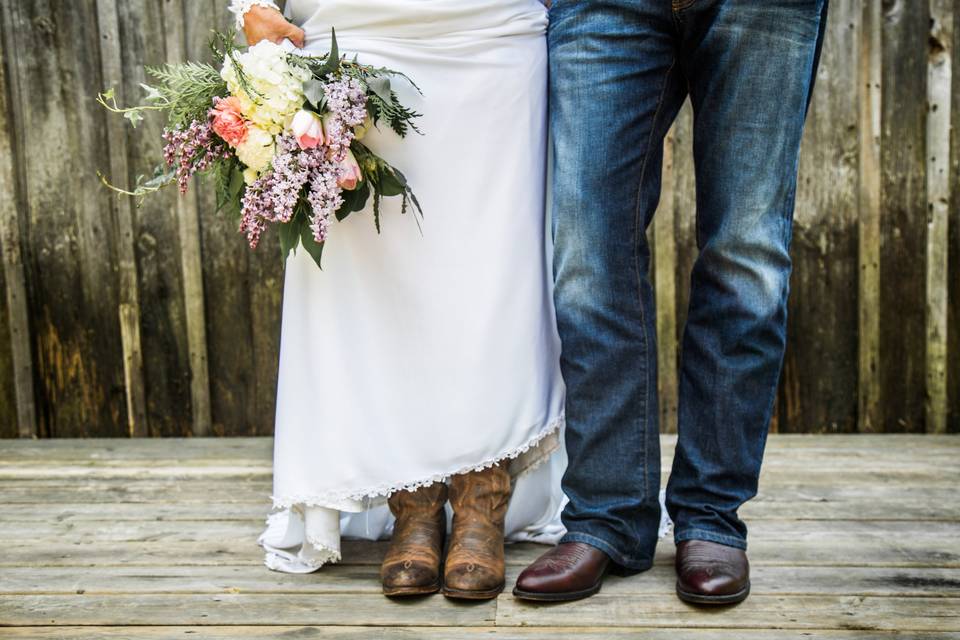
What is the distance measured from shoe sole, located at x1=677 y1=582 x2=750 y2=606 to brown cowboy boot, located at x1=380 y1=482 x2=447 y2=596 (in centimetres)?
44

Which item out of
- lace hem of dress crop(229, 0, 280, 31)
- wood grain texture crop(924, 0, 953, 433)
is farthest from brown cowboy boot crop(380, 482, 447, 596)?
wood grain texture crop(924, 0, 953, 433)

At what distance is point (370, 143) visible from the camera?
1581 millimetres

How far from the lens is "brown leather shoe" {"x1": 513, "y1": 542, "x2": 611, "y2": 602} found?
148cm

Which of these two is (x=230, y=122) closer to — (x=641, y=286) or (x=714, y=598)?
(x=641, y=286)

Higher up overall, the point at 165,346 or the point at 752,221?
the point at 752,221

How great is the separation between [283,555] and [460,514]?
0.37 metres

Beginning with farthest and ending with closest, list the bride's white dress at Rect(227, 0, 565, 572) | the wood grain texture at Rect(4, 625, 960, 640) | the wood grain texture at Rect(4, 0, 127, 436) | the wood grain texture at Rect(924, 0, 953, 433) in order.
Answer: the wood grain texture at Rect(4, 0, 127, 436) → the wood grain texture at Rect(924, 0, 953, 433) → the bride's white dress at Rect(227, 0, 565, 572) → the wood grain texture at Rect(4, 625, 960, 640)

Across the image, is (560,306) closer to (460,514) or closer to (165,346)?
(460,514)

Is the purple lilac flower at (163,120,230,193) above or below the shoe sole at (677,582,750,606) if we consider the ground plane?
above

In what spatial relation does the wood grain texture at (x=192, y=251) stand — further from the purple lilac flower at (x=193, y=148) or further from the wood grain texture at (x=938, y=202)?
the wood grain texture at (x=938, y=202)

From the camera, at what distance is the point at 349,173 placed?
56.8 inches

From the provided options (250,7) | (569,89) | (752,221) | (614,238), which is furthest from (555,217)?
(250,7)

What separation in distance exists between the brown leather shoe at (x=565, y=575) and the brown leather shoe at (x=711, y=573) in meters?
0.14

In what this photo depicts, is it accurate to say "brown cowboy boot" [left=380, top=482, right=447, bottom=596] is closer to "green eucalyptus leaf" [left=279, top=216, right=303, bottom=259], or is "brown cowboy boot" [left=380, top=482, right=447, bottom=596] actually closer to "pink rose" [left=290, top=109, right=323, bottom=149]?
"green eucalyptus leaf" [left=279, top=216, right=303, bottom=259]
